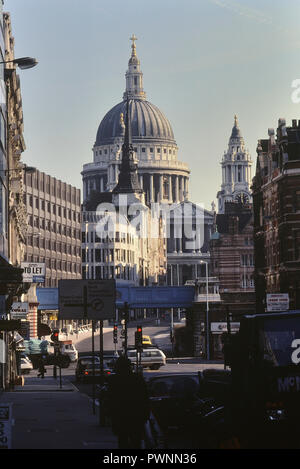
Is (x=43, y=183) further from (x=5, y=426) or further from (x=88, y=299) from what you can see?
(x=5, y=426)

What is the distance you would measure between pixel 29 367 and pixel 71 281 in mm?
55604

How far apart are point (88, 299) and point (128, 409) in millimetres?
17788

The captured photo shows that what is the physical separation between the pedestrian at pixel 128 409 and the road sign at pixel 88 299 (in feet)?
55.2


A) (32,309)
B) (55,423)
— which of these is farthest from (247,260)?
(55,423)

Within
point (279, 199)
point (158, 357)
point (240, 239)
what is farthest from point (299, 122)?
point (240, 239)

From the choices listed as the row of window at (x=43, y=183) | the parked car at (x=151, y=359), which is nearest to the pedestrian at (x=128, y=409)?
the parked car at (x=151, y=359)

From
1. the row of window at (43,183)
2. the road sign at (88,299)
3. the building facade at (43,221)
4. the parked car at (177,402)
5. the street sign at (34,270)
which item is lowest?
the parked car at (177,402)

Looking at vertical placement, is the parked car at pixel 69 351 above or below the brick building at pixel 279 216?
below

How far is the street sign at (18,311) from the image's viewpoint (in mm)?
69544

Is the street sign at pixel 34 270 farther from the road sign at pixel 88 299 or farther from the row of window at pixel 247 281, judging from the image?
the row of window at pixel 247 281

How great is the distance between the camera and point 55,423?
39.2 m

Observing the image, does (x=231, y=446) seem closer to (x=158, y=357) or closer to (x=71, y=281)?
(x=71, y=281)

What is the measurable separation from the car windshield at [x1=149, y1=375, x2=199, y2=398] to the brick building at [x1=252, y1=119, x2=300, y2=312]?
50.5 metres

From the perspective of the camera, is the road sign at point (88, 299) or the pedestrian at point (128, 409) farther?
the road sign at point (88, 299)
